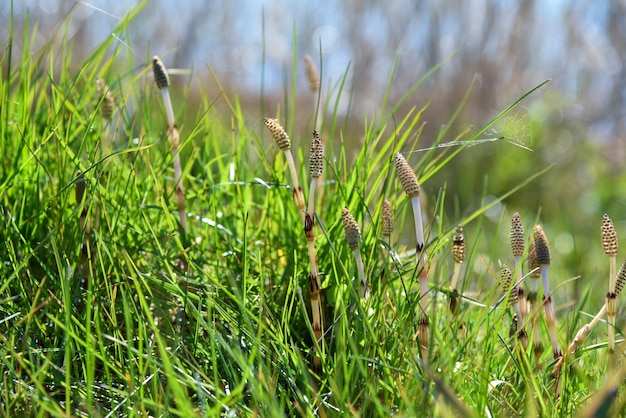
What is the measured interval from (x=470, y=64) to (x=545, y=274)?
683cm

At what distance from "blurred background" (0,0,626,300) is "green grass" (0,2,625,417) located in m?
2.63

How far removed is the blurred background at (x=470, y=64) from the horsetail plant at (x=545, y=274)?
2.79 metres

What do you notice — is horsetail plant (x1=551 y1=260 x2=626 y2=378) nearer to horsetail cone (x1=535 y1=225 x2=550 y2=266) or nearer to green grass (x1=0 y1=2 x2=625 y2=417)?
green grass (x1=0 y1=2 x2=625 y2=417)

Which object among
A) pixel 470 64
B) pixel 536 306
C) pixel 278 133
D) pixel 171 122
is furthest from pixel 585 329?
pixel 470 64

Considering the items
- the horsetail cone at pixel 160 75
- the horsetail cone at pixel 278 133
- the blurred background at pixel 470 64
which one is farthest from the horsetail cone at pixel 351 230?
the blurred background at pixel 470 64

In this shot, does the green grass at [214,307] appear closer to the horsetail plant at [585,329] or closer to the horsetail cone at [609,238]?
the horsetail plant at [585,329]

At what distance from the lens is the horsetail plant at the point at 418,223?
1.00 metres

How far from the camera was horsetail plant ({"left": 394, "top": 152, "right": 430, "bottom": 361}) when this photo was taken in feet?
3.30

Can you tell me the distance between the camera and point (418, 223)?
1.04m

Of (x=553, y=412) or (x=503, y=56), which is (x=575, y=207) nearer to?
(x=503, y=56)

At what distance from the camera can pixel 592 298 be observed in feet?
5.96

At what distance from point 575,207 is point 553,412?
4587mm

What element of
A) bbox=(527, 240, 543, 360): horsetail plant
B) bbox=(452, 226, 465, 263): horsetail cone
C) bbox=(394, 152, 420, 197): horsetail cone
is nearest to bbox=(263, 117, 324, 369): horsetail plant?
bbox=(394, 152, 420, 197): horsetail cone

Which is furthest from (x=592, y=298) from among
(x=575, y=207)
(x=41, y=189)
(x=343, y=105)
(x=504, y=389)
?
(x=343, y=105)
